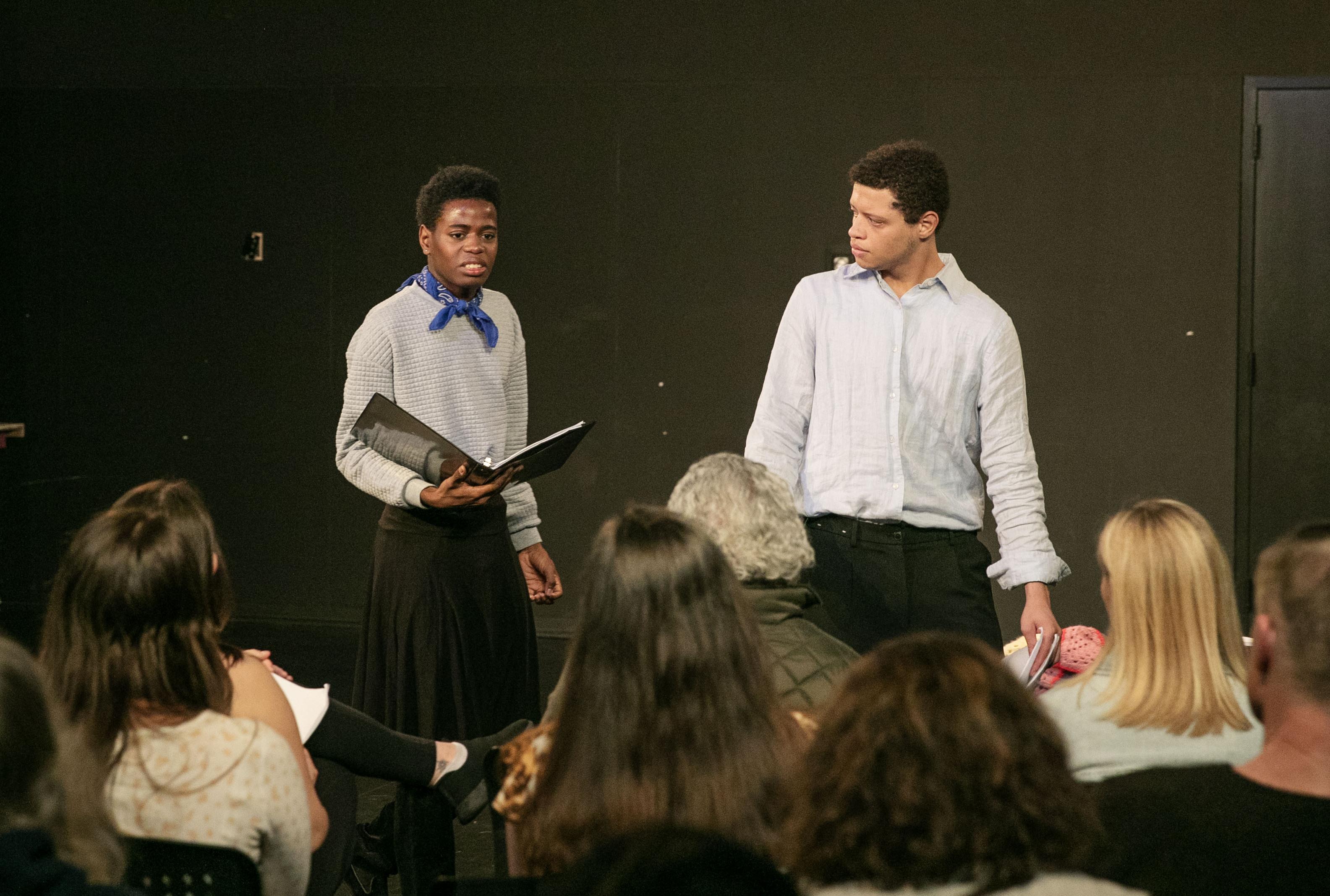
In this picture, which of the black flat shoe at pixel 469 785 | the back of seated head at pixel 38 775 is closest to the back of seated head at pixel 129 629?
the back of seated head at pixel 38 775

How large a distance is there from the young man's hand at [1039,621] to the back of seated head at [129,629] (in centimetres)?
152

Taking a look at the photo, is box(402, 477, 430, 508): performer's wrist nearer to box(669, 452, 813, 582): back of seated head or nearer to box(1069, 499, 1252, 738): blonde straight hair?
box(669, 452, 813, 582): back of seated head

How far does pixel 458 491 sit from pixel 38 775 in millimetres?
1550

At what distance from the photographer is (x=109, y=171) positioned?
18.1ft

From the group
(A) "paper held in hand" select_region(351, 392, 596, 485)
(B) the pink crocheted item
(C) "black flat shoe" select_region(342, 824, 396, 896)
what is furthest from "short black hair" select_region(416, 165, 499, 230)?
(B) the pink crocheted item

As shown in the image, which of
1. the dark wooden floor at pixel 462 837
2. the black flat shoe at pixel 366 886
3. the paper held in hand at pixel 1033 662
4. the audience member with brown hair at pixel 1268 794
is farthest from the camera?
the dark wooden floor at pixel 462 837

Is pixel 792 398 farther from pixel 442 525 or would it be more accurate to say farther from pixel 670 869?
pixel 670 869

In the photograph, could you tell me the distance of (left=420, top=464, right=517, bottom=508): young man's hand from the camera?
2625mm

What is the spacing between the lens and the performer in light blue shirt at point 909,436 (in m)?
2.74

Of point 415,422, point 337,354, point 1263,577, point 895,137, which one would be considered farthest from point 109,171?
point 1263,577

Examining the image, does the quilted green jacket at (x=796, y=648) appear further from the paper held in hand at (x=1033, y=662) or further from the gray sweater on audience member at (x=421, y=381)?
the gray sweater on audience member at (x=421, y=381)

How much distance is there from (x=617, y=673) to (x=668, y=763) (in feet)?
0.38

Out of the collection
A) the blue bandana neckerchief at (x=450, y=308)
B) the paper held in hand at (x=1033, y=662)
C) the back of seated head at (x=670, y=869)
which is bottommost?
the paper held in hand at (x=1033, y=662)

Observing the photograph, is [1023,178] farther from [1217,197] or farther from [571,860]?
[571,860]
